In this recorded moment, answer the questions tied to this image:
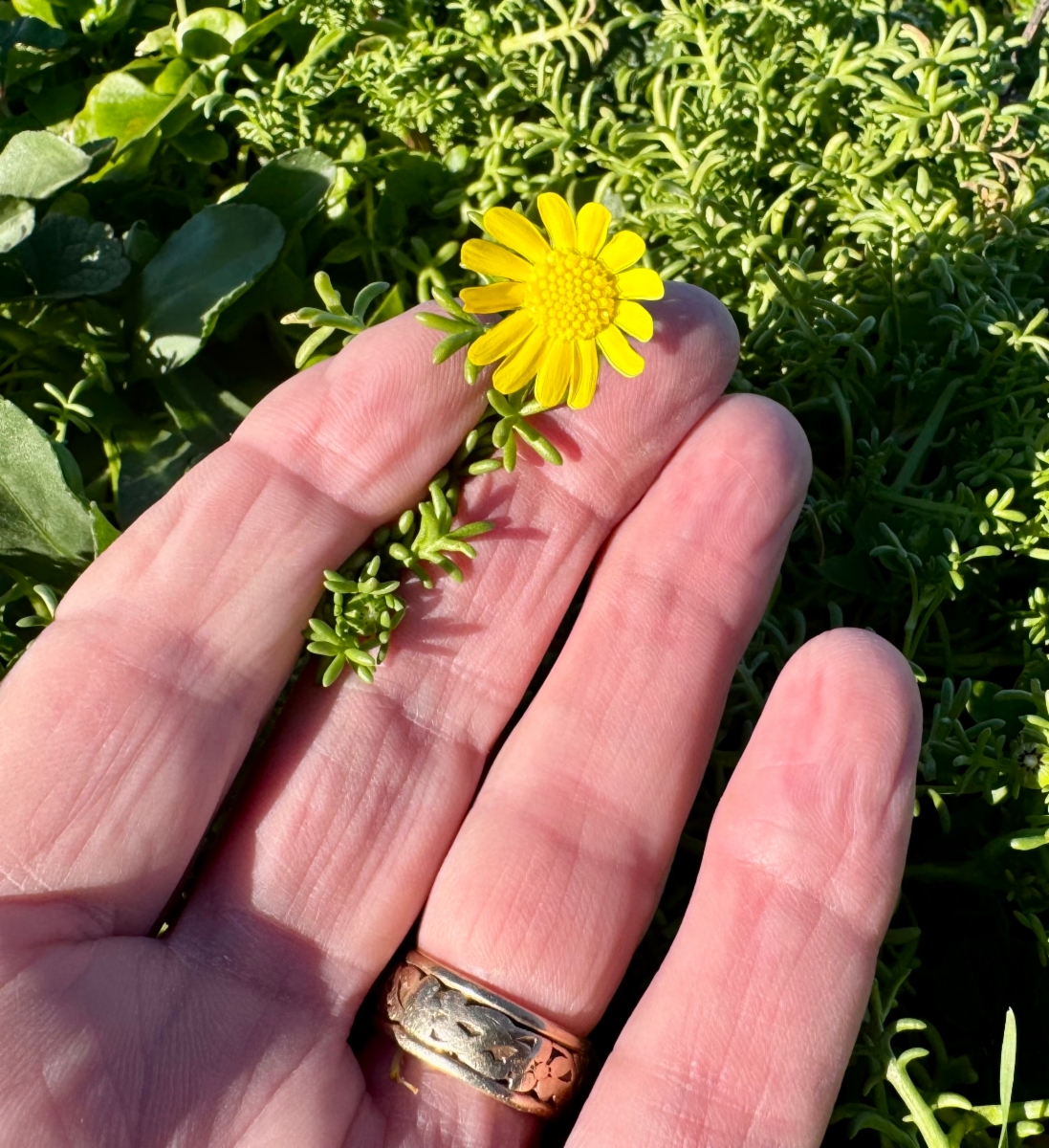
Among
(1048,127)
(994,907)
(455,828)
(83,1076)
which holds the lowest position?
(994,907)

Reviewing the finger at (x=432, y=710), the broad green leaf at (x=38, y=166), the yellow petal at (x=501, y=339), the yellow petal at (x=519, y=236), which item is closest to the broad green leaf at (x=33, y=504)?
the broad green leaf at (x=38, y=166)

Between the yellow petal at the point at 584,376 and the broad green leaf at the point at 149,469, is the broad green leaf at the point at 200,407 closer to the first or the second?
the broad green leaf at the point at 149,469

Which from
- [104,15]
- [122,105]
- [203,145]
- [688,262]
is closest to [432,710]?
[688,262]

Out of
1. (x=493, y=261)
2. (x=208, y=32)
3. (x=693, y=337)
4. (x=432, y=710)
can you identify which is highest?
(x=208, y=32)

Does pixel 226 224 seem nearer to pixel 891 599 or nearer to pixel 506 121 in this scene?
pixel 506 121

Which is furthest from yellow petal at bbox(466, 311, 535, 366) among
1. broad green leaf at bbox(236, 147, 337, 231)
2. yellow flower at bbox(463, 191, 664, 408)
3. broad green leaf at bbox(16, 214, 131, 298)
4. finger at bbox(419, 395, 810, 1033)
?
broad green leaf at bbox(16, 214, 131, 298)

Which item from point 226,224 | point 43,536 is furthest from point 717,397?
point 43,536

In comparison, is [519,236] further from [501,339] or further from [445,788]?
[445,788]
